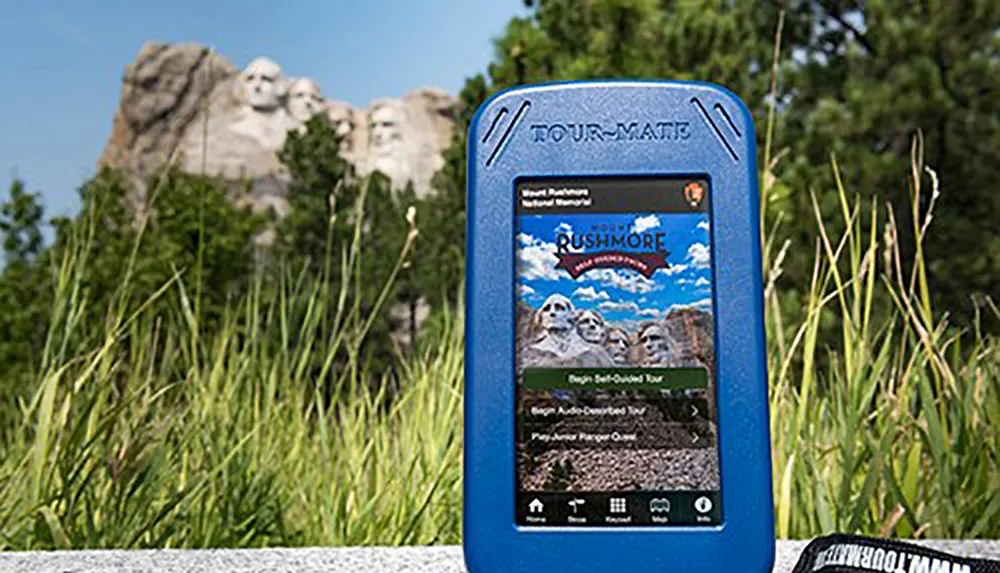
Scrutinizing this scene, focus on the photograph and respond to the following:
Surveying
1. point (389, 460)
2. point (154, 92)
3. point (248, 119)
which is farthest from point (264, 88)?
point (389, 460)

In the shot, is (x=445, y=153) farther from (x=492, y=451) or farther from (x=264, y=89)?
(x=264, y=89)

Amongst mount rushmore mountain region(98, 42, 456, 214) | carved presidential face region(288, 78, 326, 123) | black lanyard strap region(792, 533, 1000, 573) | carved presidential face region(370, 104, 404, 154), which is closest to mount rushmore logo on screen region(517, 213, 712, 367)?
black lanyard strap region(792, 533, 1000, 573)

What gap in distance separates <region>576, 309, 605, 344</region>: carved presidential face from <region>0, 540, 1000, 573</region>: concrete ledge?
28cm

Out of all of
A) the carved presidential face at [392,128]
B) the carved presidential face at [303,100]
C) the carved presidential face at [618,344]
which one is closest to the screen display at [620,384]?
the carved presidential face at [618,344]

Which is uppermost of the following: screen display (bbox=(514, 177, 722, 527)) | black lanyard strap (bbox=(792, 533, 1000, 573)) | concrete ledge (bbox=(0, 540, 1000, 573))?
screen display (bbox=(514, 177, 722, 527))

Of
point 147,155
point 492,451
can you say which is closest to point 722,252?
point 492,451

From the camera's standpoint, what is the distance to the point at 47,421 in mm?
1539

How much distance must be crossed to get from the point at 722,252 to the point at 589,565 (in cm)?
29

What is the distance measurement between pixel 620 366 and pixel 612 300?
6 cm

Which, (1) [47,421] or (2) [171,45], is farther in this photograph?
(2) [171,45]

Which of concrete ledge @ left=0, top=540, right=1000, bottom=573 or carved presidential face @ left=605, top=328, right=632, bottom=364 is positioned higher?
carved presidential face @ left=605, top=328, right=632, bottom=364

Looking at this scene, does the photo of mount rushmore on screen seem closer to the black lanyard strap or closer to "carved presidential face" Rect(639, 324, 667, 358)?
"carved presidential face" Rect(639, 324, 667, 358)

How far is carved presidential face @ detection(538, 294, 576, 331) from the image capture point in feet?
3.09

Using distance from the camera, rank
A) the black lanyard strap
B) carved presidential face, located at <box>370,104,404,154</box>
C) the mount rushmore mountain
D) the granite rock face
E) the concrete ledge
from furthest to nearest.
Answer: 1. carved presidential face, located at <box>370,104,404,154</box>
2. the granite rock face
3. the mount rushmore mountain
4. the concrete ledge
5. the black lanyard strap
